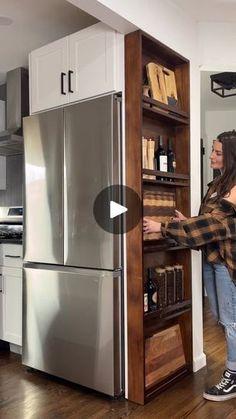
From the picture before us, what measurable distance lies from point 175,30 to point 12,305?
2373mm

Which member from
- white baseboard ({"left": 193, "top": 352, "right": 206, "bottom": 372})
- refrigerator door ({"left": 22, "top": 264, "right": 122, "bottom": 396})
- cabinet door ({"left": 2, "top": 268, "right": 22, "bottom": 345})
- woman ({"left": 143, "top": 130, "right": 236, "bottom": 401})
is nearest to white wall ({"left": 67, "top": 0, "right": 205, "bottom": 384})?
white baseboard ({"left": 193, "top": 352, "right": 206, "bottom": 372})

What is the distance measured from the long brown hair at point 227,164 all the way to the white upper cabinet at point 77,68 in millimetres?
723

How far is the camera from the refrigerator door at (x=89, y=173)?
7.25 ft

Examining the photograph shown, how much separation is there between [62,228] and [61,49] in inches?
48.1

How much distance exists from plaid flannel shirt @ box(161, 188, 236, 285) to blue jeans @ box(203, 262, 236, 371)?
8cm

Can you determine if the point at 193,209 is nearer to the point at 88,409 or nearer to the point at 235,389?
the point at 235,389

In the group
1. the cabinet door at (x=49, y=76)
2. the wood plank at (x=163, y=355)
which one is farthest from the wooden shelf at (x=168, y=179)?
the wood plank at (x=163, y=355)

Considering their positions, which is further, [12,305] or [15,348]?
[15,348]

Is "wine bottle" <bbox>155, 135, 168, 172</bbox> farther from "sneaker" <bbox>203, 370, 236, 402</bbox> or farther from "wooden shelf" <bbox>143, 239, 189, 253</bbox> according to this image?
"sneaker" <bbox>203, 370, 236, 402</bbox>

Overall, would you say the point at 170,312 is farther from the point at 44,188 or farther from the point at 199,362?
the point at 44,188

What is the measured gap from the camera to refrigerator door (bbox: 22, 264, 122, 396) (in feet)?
7.27

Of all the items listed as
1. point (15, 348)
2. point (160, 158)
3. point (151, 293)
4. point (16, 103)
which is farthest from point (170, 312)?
point (16, 103)

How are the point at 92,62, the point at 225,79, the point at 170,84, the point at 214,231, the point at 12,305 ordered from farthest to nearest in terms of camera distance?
the point at 225,79
the point at 12,305
the point at 170,84
the point at 92,62
the point at 214,231

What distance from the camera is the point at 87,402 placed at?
2217mm
